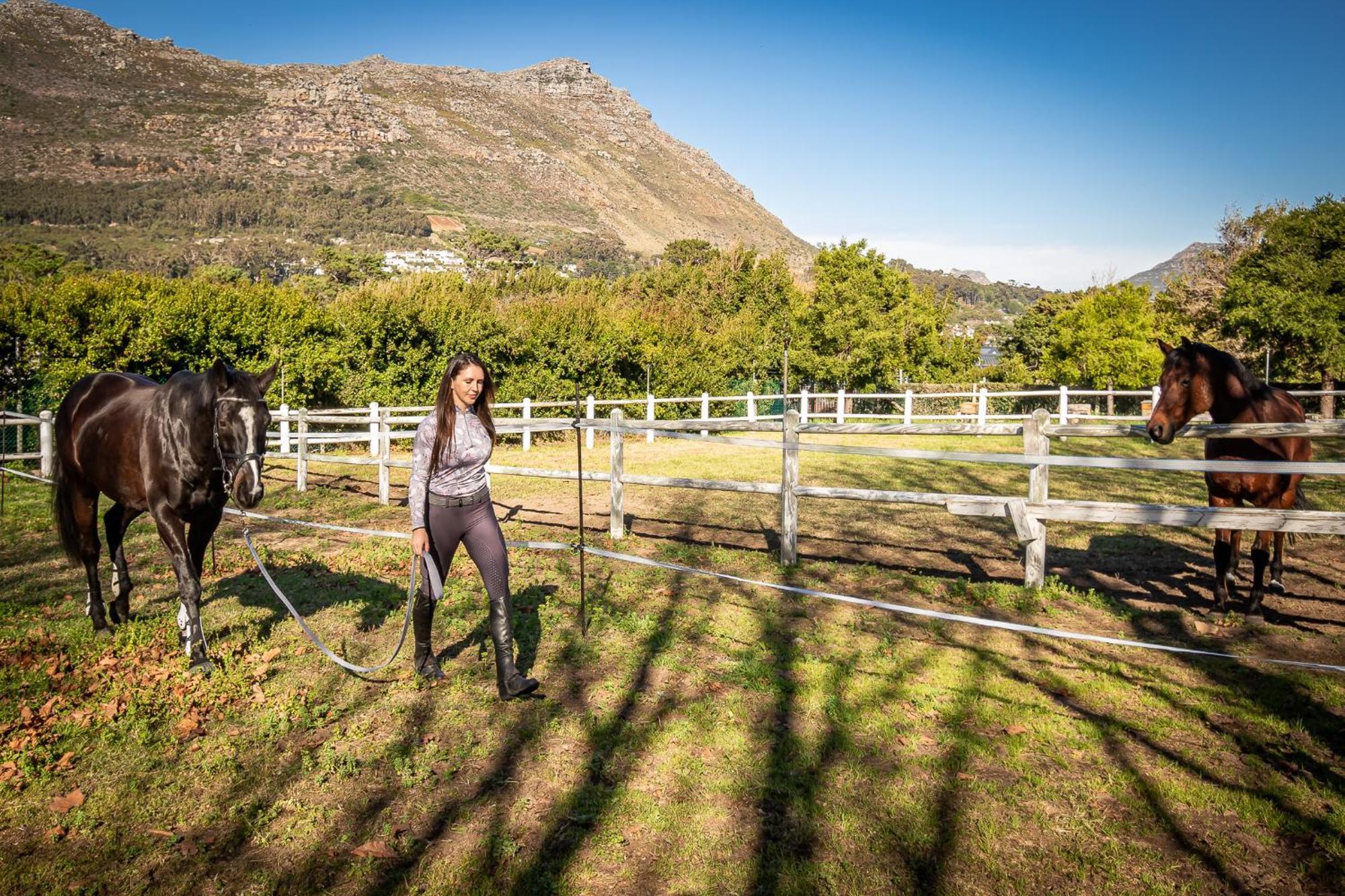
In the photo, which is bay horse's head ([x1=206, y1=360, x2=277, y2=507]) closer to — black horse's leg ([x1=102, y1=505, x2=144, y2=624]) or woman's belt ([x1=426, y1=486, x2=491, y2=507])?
woman's belt ([x1=426, y1=486, x2=491, y2=507])

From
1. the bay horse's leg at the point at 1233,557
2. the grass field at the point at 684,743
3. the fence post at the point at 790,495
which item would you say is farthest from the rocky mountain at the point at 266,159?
the grass field at the point at 684,743

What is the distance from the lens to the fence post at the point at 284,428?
14547 millimetres

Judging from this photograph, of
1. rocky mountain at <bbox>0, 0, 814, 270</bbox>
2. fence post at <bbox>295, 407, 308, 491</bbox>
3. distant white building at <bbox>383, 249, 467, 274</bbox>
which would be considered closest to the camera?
fence post at <bbox>295, 407, 308, 491</bbox>

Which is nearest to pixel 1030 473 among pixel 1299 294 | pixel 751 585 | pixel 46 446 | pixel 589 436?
pixel 751 585

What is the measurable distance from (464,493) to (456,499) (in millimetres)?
56

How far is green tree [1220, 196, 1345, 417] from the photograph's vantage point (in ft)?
82.9

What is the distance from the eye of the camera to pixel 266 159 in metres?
120

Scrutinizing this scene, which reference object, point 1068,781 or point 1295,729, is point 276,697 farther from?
point 1295,729

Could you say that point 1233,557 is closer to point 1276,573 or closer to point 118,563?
point 1276,573

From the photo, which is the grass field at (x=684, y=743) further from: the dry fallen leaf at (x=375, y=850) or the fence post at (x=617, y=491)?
the fence post at (x=617, y=491)

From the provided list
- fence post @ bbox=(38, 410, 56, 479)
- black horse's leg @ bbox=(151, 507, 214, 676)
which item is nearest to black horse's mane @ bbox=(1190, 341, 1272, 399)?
black horse's leg @ bbox=(151, 507, 214, 676)

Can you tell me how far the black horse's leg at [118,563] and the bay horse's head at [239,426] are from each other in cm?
133

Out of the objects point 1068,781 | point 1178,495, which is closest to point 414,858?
point 1068,781

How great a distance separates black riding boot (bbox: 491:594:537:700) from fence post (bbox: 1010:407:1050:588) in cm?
429
